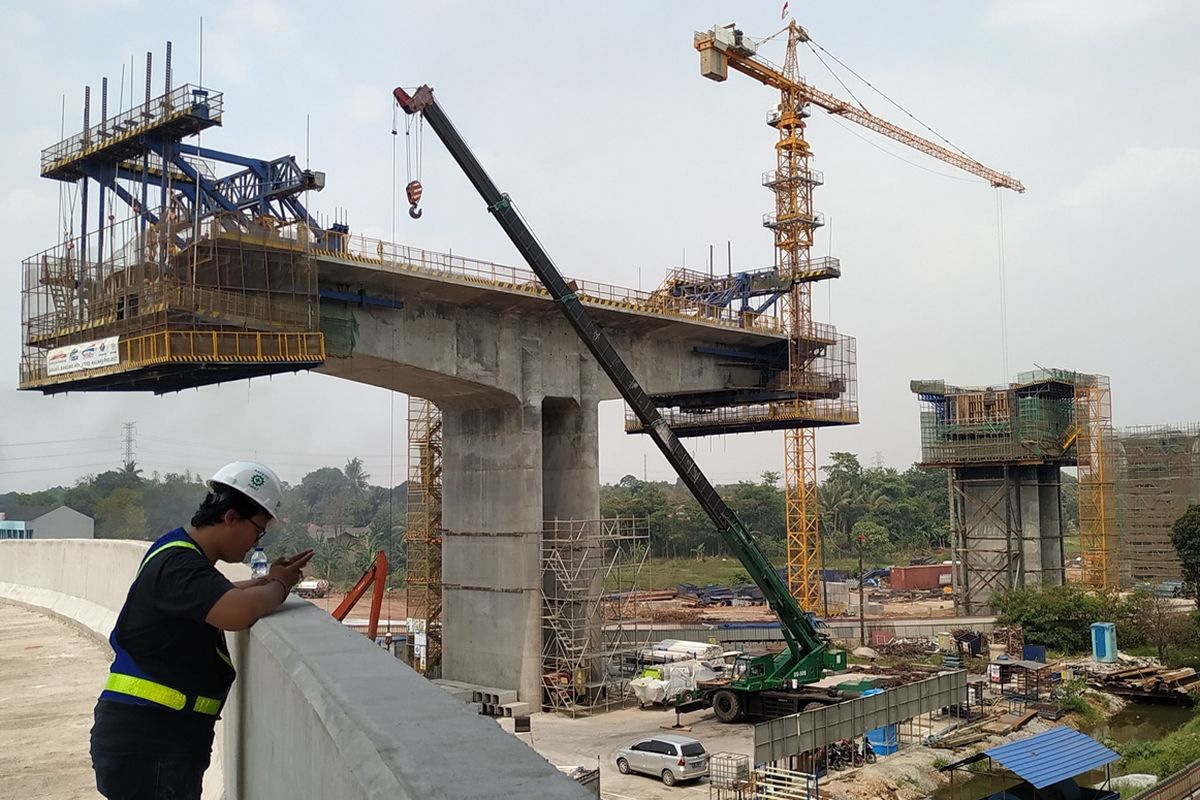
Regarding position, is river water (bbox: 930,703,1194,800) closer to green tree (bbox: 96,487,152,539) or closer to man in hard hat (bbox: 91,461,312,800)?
man in hard hat (bbox: 91,461,312,800)

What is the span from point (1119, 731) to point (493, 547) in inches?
846

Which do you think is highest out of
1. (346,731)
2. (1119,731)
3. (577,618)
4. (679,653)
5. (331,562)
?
(346,731)

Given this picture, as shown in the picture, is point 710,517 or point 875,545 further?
point 875,545

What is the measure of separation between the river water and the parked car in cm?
595

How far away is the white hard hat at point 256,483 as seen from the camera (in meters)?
4.75

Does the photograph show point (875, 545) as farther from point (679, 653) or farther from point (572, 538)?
point (572, 538)

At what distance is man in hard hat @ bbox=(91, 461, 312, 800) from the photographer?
13.6ft

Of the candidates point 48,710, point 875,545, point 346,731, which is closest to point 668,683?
point 48,710

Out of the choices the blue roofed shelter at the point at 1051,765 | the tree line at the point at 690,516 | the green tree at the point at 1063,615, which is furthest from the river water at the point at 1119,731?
the tree line at the point at 690,516

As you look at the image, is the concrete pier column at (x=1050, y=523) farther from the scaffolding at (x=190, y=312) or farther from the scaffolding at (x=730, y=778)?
the scaffolding at (x=190, y=312)

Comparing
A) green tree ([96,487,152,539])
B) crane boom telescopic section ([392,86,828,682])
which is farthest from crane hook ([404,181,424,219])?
green tree ([96,487,152,539])

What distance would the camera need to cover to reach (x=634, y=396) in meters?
30.5

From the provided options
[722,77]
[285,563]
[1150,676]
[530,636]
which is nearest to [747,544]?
[530,636]

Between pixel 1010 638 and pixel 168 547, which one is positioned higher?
pixel 168 547
